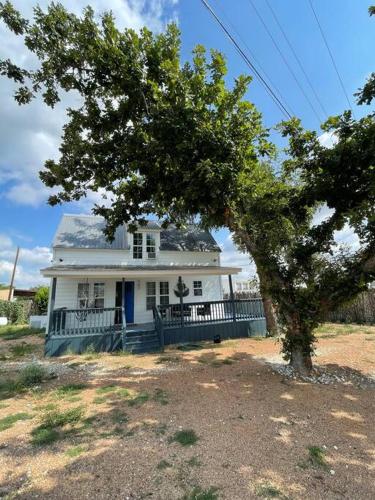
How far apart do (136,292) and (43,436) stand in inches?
430

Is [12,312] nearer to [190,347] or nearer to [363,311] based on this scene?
[190,347]

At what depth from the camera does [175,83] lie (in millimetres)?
6660

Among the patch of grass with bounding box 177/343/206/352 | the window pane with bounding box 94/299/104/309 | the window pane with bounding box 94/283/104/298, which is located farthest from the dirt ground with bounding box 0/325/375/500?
the window pane with bounding box 94/283/104/298

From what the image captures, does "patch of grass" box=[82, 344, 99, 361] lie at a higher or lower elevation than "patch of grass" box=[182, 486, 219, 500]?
higher

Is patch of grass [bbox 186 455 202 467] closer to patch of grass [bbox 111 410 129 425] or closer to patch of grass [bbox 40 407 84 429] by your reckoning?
patch of grass [bbox 111 410 129 425]

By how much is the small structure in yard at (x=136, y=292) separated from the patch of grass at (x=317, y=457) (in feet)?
24.5

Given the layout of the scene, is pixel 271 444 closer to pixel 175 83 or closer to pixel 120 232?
pixel 175 83

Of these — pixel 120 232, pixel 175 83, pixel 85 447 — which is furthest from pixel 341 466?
pixel 120 232

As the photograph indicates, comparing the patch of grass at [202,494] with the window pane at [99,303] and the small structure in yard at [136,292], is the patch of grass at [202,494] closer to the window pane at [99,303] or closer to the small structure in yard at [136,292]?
the small structure in yard at [136,292]

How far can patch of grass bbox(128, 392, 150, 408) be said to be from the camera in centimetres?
532

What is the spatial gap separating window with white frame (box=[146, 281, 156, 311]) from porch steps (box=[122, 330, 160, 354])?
3.74 meters

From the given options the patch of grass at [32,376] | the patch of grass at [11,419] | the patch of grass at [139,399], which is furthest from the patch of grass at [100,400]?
the patch of grass at [32,376]

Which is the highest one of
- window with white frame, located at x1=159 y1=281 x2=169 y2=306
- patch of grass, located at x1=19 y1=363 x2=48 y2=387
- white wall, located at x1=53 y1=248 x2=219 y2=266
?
white wall, located at x1=53 y1=248 x2=219 y2=266

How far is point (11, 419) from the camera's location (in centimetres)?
476
